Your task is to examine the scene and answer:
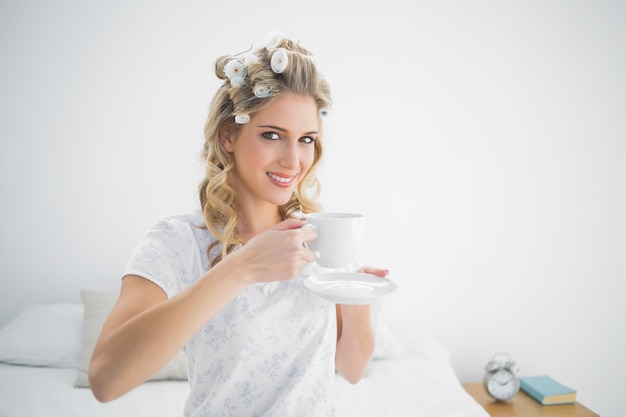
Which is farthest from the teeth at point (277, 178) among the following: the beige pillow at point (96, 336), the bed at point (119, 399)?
the beige pillow at point (96, 336)

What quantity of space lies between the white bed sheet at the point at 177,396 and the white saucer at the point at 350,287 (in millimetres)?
971

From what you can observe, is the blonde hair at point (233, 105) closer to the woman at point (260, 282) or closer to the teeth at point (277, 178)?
the woman at point (260, 282)

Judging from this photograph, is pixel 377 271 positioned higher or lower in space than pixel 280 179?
lower

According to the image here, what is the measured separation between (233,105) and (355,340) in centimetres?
68

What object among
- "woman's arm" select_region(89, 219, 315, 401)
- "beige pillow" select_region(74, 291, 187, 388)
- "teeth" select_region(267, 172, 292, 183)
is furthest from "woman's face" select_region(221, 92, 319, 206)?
"beige pillow" select_region(74, 291, 187, 388)

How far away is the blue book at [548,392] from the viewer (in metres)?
2.35

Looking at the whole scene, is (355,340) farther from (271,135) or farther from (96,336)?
(96,336)

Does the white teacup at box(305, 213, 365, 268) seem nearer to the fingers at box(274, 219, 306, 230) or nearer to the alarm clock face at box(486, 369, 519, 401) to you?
the fingers at box(274, 219, 306, 230)

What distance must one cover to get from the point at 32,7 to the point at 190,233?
195 centimetres

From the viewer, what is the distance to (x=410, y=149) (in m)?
2.69

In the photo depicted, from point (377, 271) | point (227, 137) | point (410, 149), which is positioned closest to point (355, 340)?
point (377, 271)

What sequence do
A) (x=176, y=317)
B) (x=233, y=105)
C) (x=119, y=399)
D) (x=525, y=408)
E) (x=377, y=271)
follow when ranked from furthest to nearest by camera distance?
(x=525, y=408), (x=119, y=399), (x=233, y=105), (x=377, y=271), (x=176, y=317)

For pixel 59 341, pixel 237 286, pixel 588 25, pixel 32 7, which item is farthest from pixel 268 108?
pixel 588 25

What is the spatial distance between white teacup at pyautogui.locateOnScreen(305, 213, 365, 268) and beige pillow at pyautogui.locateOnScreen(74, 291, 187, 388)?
4.34 ft
